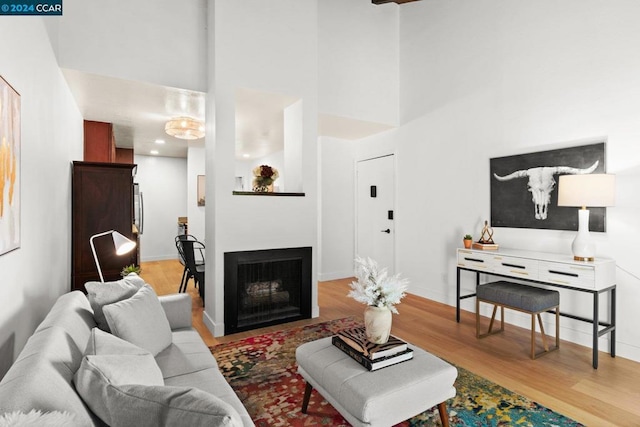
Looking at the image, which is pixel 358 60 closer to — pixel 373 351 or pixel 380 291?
pixel 380 291

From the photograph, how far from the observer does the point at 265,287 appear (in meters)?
3.72

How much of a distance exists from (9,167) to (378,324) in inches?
79.4

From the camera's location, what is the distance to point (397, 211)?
5137mm

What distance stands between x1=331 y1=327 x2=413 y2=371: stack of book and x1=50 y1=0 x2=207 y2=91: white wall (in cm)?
314

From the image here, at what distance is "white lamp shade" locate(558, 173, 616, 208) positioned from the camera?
8.80ft

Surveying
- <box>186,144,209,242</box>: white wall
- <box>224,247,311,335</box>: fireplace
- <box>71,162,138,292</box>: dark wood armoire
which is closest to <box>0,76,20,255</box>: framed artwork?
<box>224,247,311,335</box>: fireplace

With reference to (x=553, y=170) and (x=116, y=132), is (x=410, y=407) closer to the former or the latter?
(x=553, y=170)

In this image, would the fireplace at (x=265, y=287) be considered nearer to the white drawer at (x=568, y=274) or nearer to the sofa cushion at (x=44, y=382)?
the sofa cushion at (x=44, y=382)

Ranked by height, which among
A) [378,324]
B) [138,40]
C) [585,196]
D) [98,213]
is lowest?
[378,324]

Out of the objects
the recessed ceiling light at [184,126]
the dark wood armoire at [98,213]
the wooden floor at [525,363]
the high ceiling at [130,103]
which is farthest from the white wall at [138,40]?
the wooden floor at [525,363]

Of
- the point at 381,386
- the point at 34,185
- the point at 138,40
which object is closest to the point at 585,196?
the point at 381,386

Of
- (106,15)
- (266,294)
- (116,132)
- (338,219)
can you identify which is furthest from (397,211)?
(116,132)

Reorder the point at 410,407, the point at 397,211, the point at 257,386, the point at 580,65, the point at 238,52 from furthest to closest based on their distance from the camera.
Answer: the point at 397,211, the point at 238,52, the point at 580,65, the point at 257,386, the point at 410,407

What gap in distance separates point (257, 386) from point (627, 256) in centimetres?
324
